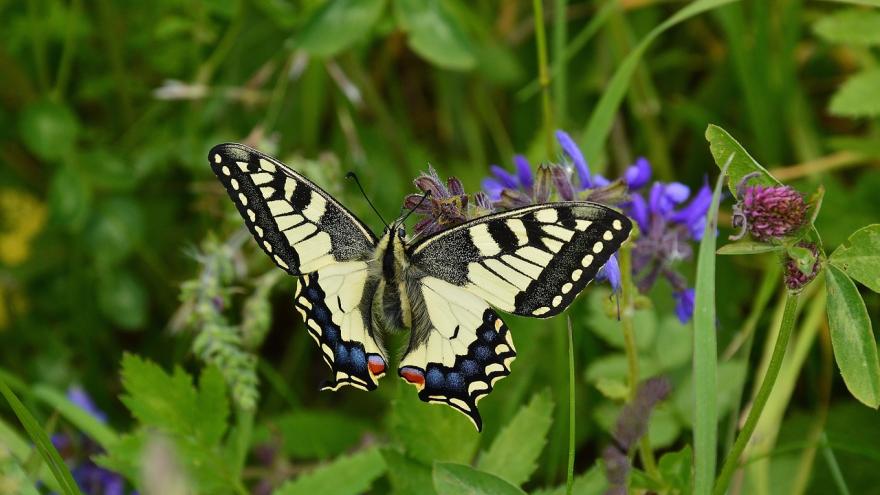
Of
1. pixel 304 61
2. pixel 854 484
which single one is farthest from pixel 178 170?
pixel 854 484

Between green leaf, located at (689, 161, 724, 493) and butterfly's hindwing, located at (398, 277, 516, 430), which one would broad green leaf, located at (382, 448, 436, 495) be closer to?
butterfly's hindwing, located at (398, 277, 516, 430)

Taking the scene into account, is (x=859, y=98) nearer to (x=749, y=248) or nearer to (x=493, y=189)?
(x=493, y=189)

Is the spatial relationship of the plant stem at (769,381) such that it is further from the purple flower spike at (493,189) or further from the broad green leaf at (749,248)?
the purple flower spike at (493,189)

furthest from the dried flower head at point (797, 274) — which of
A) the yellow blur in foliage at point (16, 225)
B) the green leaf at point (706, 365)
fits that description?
the yellow blur in foliage at point (16, 225)

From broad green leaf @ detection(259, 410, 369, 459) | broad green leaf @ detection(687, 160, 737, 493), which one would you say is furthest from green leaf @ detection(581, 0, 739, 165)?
broad green leaf @ detection(259, 410, 369, 459)

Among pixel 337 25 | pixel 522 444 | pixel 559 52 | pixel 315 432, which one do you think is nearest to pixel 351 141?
pixel 337 25

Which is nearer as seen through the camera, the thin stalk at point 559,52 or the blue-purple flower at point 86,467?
the blue-purple flower at point 86,467
